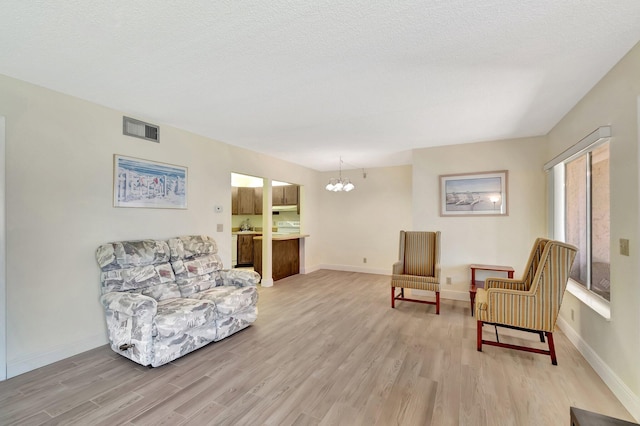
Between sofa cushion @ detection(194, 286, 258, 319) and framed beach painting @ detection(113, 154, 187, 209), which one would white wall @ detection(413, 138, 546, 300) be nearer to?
sofa cushion @ detection(194, 286, 258, 319)

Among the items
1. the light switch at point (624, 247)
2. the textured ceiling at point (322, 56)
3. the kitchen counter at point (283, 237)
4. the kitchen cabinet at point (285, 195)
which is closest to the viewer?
the textured ceiling at point (322, 56)

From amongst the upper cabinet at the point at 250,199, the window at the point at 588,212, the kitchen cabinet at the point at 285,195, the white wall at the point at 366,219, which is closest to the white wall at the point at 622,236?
the window at the point at 588,212

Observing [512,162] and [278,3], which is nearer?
[278,3]

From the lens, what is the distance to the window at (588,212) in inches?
96.3

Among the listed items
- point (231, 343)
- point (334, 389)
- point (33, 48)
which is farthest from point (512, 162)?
point (33, 48)

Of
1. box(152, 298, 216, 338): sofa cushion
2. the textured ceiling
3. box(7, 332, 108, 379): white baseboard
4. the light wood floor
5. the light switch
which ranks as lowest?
the light wood floor

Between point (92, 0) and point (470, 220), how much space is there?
4.75m

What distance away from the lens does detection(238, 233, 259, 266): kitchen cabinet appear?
23.1 ft

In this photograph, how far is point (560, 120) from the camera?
3350 millimetres

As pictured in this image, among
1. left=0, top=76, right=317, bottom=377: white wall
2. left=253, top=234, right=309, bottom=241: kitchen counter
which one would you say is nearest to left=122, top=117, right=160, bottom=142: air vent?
left=0, top=76, right=317, bottom=377: white wall

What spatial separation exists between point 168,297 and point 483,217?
174 inches

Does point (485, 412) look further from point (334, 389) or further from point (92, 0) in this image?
point (92, 0)

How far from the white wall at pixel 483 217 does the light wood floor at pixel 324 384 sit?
52.6 inches

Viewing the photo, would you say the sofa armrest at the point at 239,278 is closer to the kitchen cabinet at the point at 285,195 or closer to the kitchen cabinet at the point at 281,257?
the kitchen cabinet at the point at 281,257
